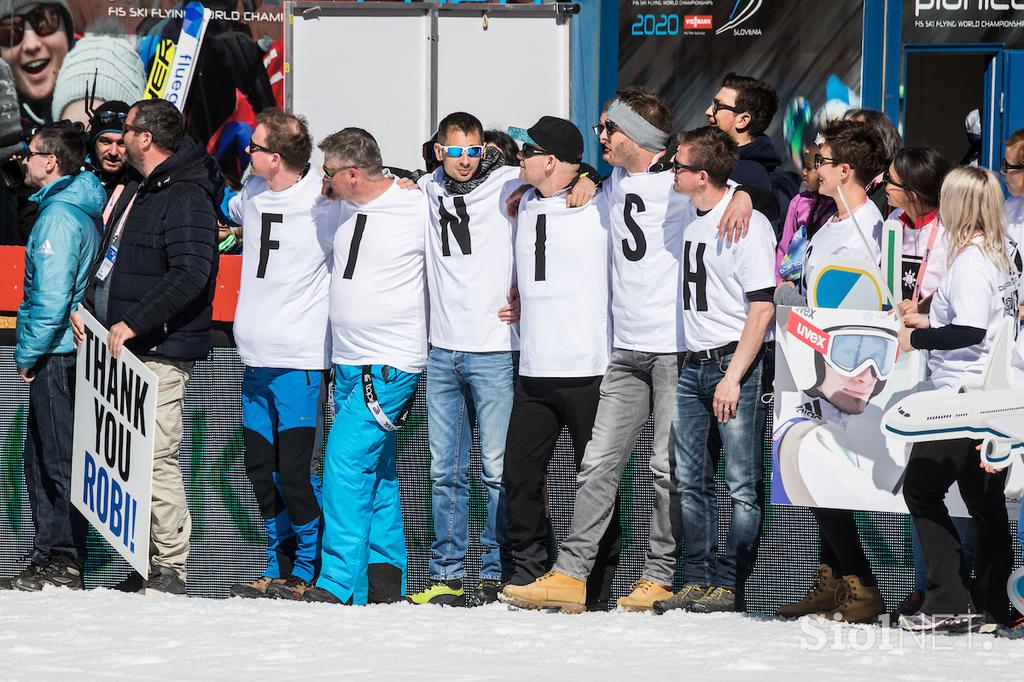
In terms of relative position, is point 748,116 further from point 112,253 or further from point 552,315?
point 112,253

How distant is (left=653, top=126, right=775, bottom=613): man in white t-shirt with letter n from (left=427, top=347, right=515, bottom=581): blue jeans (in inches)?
30.3

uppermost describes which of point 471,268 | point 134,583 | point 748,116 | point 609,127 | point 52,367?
point 748,116

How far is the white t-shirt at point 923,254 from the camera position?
6.05 meters

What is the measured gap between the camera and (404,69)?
10.6 m

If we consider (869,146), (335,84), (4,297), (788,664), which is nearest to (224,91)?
(335,84)

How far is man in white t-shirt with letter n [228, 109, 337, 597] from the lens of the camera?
668 cm

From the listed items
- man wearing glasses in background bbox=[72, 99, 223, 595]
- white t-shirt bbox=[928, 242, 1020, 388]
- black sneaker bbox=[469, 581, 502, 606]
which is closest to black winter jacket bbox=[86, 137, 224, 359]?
man wearing glasses in background bbox=[72, 99, 223, 595]

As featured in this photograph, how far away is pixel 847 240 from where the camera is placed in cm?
614

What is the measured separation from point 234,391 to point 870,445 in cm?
277

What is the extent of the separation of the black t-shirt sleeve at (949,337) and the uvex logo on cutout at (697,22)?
16.4ft

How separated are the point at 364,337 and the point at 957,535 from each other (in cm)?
249

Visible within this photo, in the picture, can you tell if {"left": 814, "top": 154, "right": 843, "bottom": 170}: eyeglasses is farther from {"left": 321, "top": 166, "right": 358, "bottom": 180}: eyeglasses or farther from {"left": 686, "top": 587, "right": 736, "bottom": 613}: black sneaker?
{"left": 321, "top": 166, "right": 358, "bottom": 180}: eyeglasses

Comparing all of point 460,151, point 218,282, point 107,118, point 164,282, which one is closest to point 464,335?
point 460,151

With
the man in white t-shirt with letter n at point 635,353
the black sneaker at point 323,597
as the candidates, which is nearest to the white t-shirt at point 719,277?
the man in white t-shirt with letter n at point 635,353
